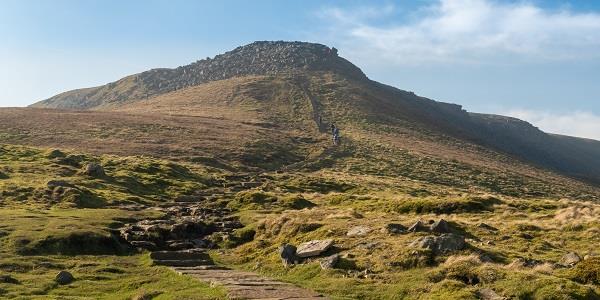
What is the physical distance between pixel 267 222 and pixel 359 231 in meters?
9.26

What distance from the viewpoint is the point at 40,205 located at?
154ft

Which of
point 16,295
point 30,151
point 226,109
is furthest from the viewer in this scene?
point 226,109

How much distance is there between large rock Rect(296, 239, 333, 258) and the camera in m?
28.3

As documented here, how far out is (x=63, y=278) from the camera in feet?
81.6

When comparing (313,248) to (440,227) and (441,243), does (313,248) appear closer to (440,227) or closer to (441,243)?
(441,243)

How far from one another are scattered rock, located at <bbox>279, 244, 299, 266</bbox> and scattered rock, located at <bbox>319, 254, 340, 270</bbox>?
196 cm

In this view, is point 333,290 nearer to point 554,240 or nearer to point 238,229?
point 554,240

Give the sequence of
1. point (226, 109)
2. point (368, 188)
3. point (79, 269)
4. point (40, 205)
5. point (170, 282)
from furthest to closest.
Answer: point (226, 109), point (368, 188), point (40, 205), point (79, 269), point (170, 282)

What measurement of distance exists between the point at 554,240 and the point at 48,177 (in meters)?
51.3

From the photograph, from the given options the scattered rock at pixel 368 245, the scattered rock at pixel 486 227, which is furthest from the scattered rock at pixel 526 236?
the scattered rock at pixel 368 245

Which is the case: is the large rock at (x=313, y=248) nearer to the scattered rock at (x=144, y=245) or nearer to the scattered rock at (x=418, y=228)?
the scattered rock at (x=418, y=228)

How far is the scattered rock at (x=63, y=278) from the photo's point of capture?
24688mm

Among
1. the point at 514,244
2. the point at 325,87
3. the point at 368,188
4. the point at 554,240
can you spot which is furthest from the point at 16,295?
the point at 325,87

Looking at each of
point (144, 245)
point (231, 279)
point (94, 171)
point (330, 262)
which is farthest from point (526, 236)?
point (94, 171)
